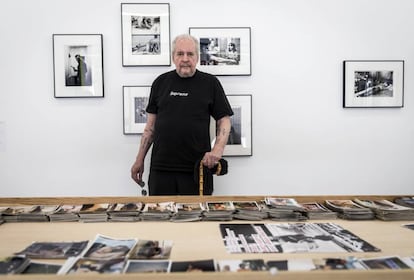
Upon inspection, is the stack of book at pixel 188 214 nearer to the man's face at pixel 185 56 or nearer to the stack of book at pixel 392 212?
the stack of book at pixel 392 212

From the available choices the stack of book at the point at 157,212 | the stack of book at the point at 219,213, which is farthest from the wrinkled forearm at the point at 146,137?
the stack of book at the point at 219,213

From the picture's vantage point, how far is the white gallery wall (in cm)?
306

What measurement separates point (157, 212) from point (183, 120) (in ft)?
3.75

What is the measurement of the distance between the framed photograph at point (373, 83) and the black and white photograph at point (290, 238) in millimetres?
2003

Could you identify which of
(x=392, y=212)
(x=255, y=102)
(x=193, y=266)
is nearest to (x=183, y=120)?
(x=255, y=102)

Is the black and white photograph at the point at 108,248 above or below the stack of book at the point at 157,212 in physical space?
below

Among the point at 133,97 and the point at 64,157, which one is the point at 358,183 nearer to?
the point at 133,97

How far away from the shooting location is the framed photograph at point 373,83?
315 cm

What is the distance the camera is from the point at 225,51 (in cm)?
308

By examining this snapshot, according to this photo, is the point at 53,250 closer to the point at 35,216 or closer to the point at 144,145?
the point at 35,216

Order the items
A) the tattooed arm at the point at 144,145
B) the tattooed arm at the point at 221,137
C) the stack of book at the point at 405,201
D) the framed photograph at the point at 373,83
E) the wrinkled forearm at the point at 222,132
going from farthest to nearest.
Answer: the framed photograph at the point at 373,83 < the tattooed arm at the point at 144,145 < the wrinkled forearm at the point at 222,132 < the tattooed arm at the point at 221,137 < the stack of book at the point at 405,201

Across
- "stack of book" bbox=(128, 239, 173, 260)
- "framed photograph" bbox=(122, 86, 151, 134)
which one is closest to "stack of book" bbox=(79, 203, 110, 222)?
"stack of book" bbox=(128, 239, 173, 260)

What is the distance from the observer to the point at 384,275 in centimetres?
94

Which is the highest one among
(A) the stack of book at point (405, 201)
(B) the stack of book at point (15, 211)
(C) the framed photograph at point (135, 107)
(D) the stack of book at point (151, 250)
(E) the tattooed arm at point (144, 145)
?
(C) the framed photograph at point (135, 107)
